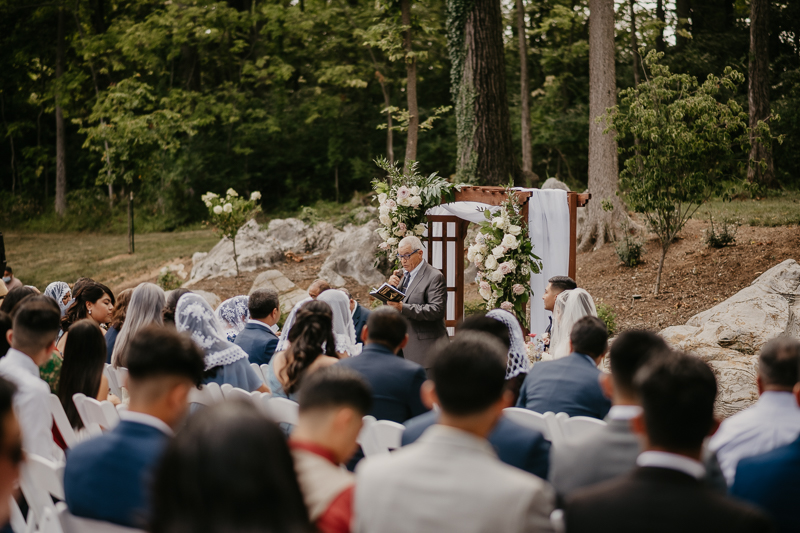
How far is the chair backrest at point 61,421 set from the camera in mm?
3791

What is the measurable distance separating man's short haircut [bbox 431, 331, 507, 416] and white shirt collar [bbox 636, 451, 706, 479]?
45cm

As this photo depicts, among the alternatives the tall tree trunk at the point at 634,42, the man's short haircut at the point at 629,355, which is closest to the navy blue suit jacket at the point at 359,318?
the man's short haircut at the point at 629,355

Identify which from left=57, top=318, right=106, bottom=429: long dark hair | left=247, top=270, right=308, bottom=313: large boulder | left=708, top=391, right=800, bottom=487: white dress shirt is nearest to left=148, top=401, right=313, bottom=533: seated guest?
left=708, top=391, right=800, bottom=487: white dress shirt

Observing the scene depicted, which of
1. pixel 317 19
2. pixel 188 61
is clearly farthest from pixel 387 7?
pixel 188 61

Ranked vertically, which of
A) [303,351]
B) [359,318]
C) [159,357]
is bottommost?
[359,318]

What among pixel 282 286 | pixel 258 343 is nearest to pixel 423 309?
pixel 258 343

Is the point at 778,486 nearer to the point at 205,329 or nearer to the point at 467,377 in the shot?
the point at 467,377

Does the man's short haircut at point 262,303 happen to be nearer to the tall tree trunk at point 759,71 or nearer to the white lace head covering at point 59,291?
the white lace head covering at point 59,291

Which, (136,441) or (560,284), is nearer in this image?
(136,441)

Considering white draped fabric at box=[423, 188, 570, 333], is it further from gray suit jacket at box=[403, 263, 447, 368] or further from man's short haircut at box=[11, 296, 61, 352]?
man's short haircut at box=[11, 296, 61, 352]

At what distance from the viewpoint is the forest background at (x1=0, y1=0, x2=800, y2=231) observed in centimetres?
2034

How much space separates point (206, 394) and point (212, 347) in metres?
0.32

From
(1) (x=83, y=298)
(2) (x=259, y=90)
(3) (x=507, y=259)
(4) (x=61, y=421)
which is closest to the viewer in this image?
(4) (x=61, y=421)

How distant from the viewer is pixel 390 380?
3.43 m
